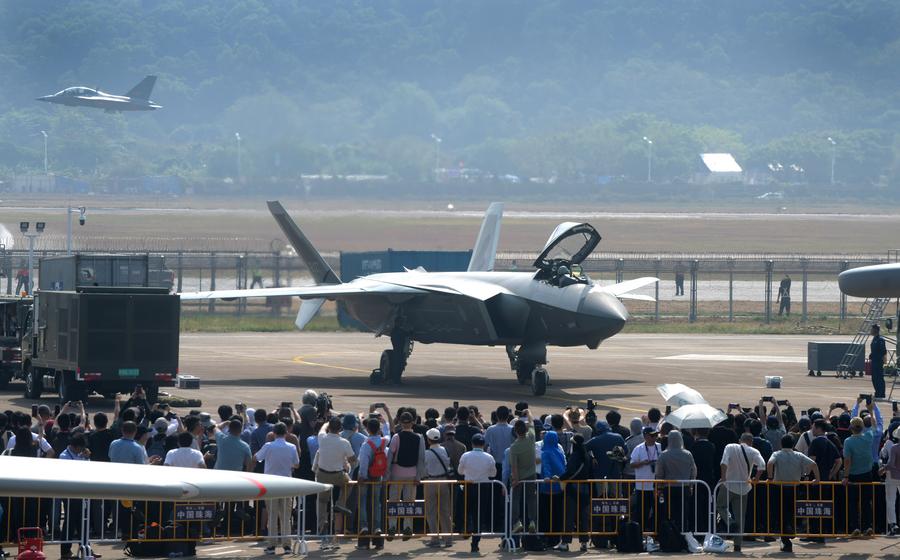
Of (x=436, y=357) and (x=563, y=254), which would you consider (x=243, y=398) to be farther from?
(x=436, y=357)

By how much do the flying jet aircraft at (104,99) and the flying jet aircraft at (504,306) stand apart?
83.9m

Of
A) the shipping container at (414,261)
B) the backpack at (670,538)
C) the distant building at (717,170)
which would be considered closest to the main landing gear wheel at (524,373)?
the backpack at (670,538)

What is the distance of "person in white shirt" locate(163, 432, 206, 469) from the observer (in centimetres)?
1352

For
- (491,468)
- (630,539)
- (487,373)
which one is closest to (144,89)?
(487,373)

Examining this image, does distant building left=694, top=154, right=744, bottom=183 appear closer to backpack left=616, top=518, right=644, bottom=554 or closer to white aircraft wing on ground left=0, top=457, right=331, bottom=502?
backpack left=616, top=518, right=644, bottom=554

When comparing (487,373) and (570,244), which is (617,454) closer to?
(570,244)

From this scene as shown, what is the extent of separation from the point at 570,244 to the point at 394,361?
197 inches

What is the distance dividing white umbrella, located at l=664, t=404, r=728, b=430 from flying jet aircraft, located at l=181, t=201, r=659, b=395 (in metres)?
12.0

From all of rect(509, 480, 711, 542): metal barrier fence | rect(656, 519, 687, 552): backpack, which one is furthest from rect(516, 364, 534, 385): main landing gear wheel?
rect(656, 519, 687, 552): backpack

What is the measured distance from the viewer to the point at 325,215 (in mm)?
85625

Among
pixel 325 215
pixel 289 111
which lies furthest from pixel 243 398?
pixel 289 111

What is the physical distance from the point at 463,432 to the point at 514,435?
135 centimetres

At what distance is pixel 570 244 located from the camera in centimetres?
2927

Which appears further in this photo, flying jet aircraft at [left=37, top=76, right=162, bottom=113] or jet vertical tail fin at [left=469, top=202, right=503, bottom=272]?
flying jet aircraft at [left=37, top=76, right=162, bottom=113]
